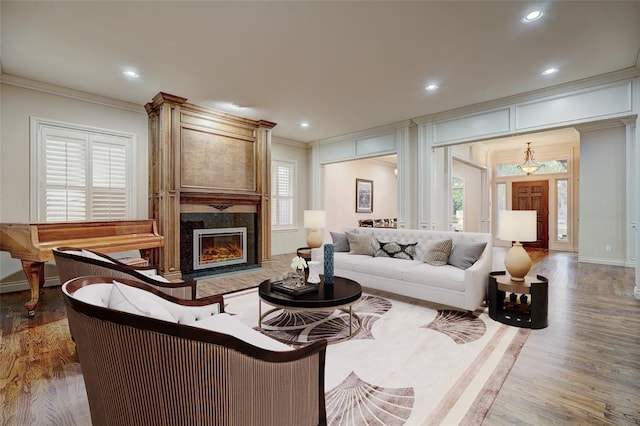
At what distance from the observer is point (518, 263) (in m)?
3.00

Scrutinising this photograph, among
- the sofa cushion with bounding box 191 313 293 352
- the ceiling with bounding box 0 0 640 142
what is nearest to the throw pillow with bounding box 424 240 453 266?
the ceiling with bounding box 0 0 640 142

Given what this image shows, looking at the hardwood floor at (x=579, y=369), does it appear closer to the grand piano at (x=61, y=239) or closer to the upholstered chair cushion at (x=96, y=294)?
the upholstered chair cushion at (x=96, y=294)

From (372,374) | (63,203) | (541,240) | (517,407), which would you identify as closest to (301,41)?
(372,374)

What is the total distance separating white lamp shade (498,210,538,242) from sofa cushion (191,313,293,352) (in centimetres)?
250

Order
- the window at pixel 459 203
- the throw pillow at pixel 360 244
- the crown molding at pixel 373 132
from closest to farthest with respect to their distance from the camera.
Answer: the throw pillow at pixel 360 244, the crown molding at pixel 373 132, the window at pixel 459 203

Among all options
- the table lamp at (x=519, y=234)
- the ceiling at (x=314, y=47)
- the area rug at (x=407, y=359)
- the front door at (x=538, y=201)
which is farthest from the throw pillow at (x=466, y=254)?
the front door at (x=538, y=201)

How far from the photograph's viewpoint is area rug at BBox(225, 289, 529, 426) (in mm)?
1711

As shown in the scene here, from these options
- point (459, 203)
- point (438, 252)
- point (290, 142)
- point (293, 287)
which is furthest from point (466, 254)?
point (459, 203)

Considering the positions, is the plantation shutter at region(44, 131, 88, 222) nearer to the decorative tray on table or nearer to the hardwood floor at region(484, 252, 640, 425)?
the decorative tray on table

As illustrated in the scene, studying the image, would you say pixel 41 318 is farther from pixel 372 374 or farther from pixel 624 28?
pixel 624 28

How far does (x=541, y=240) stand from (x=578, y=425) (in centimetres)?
847

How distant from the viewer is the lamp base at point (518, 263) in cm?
298

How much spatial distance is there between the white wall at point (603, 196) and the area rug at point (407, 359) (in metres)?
4.64

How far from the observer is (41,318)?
3.08m
